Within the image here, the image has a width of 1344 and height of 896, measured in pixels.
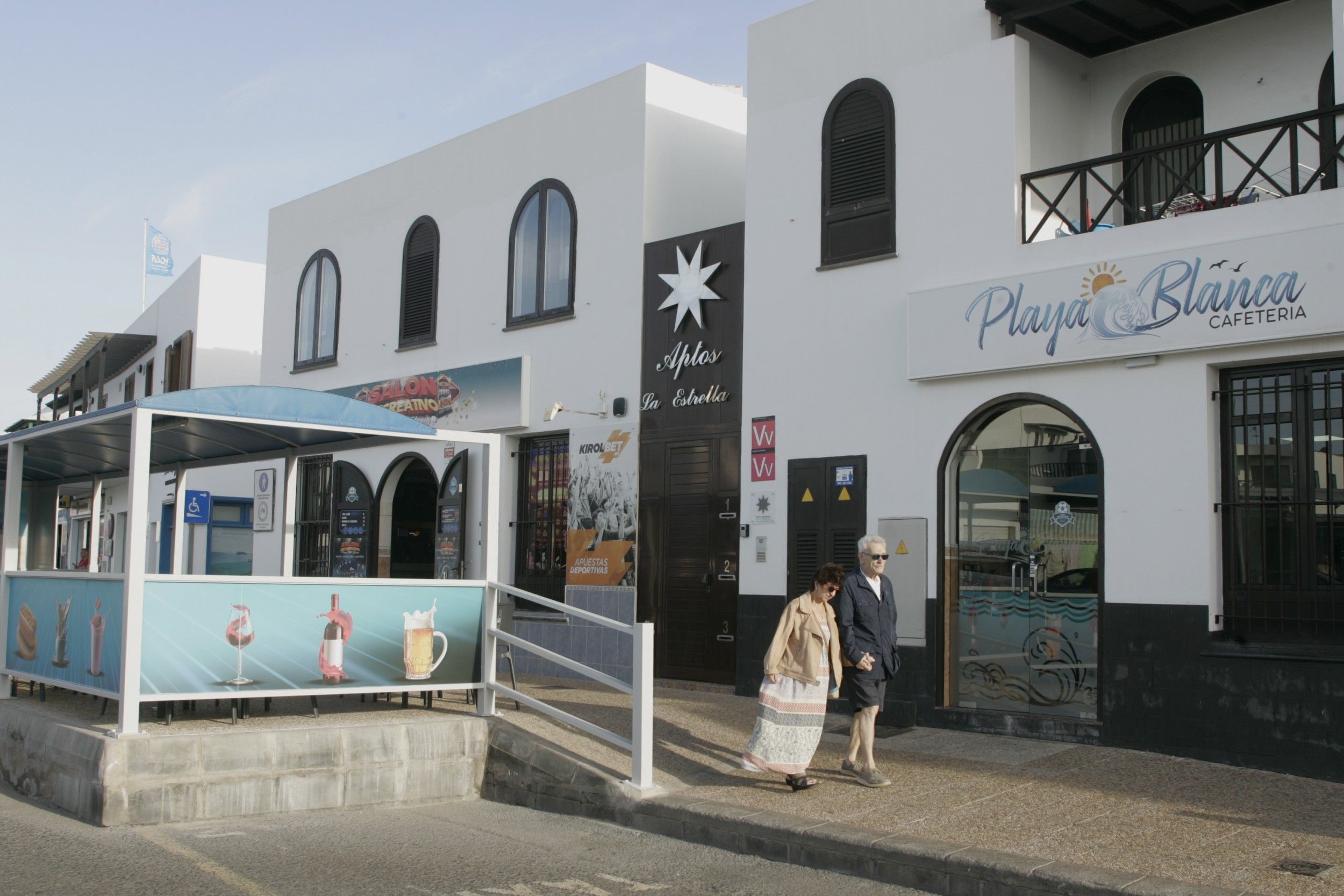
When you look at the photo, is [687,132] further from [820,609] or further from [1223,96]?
[820,609]

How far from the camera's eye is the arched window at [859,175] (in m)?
12.1

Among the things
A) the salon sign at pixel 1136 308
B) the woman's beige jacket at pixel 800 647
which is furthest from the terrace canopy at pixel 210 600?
the salon sign at pixel 1136 308

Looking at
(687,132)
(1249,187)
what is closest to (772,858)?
(1249,187)

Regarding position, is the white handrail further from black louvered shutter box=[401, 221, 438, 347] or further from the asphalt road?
black louvered shutter box=[401, 221, 438, 347]

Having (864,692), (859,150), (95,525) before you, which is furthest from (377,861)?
(859,150)

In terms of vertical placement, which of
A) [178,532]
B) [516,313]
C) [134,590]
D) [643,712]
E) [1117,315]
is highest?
[516,313]

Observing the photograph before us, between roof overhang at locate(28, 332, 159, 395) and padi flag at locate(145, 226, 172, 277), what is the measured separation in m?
3.45

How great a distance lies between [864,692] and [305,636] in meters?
4.27

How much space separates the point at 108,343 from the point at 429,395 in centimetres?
1515

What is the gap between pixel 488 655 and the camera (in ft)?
34.9

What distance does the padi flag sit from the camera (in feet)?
117

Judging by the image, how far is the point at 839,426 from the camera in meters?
12.3

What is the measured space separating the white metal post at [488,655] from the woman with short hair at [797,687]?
2.60 m

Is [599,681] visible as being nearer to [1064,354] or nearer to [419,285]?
[1064,354]
